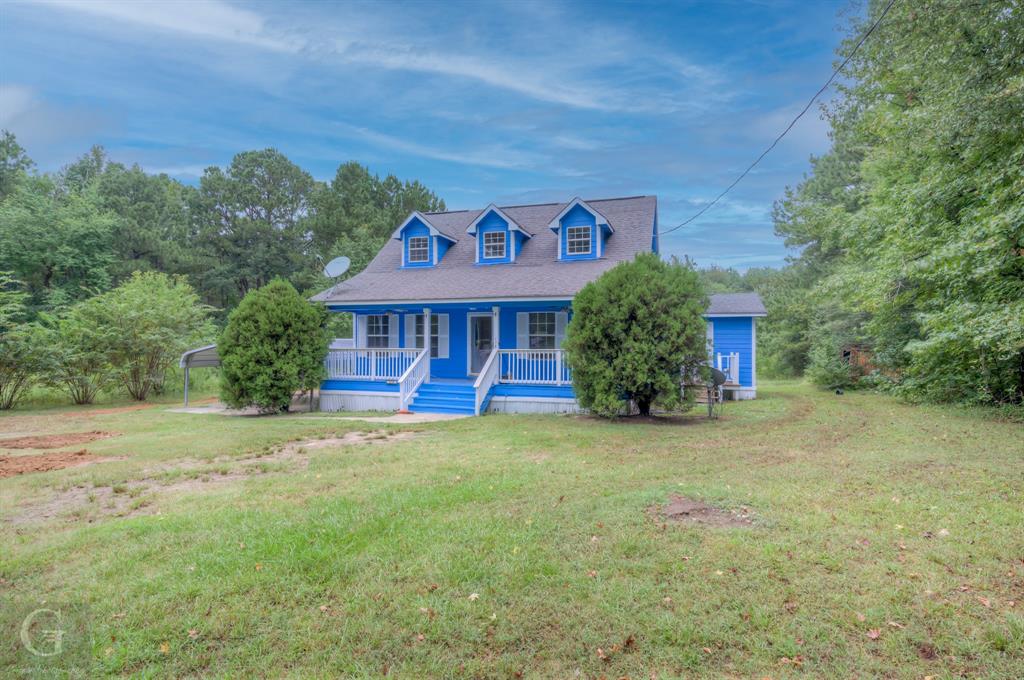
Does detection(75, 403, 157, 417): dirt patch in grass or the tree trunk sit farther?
detection(75, 403, 157, 417): dirt patch in grass

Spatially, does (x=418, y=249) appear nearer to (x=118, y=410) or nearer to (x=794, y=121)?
(x=118, y=410)

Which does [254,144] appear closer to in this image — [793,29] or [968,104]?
[793,29]

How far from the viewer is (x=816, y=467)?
21.9 feet

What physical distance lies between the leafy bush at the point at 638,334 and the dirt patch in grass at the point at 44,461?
8.55 meters

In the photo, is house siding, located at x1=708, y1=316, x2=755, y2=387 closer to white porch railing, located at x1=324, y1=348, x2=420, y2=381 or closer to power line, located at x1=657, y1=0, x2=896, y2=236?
power line, located at x1=657, y1=0, x2=896, y2=236

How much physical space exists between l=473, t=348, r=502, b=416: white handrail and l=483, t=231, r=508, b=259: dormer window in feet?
13.5

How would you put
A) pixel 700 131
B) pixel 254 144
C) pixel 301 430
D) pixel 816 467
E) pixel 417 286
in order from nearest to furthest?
pixel 816 467
pixel 301 430
pixel 417 286
pixel 700 131
pixel 254 144

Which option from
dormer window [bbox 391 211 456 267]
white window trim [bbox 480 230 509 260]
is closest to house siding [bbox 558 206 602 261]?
white window trim [bbox 480 230 509 260]

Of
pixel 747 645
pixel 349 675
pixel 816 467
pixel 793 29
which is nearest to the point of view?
pixel 349 675

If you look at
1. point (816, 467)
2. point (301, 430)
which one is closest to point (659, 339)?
point (816, 467)

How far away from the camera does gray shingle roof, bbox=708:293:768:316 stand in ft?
56.5

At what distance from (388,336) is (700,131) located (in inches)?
534

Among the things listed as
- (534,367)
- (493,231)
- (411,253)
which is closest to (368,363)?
(534,367)

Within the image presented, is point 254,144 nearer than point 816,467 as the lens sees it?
No
